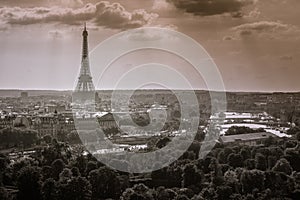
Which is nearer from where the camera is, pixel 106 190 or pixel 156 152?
pixel 106 190

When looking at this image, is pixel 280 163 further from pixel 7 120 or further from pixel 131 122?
pixel 7 120

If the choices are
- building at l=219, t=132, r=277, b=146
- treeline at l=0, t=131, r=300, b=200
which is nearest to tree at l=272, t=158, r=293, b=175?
treeline at l=0, t=131, r=300, b=200

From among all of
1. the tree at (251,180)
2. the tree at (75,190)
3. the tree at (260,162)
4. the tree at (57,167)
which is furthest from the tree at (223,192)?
the tree at (57,167)

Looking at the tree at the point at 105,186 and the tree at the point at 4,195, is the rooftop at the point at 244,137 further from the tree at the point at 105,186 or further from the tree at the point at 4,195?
the tree at the point at 4,195

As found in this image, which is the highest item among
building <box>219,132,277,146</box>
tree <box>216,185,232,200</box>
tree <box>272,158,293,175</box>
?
building <box>219,132,277,146</box>

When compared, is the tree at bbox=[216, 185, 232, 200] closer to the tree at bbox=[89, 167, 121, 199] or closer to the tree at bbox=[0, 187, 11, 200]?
the tree at bbox=[89, 167, 121, 199]

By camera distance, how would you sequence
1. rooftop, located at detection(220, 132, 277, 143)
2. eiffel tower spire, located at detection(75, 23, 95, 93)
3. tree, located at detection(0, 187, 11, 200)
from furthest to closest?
1. eiffel tower spire, located at detection(75, 23, 95, 93)
2. rooftop, located at detection(220, 132, 277, 143)
3. tree, located at detection(0, 187, 11, 200)

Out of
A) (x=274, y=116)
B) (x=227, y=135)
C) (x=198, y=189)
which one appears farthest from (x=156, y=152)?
(x=274, y=116)
